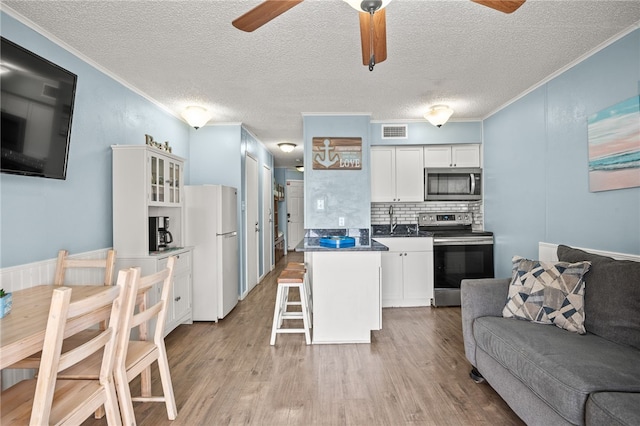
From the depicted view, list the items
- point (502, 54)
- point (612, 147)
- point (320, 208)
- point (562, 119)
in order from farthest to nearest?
point (320, 208)
point (562, 119)
point (502, 54)
point (612, 147)

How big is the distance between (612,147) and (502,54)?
1.05 metres

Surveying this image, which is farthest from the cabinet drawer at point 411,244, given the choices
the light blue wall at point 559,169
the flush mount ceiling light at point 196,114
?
the flush mount ceiling light at point 196,114

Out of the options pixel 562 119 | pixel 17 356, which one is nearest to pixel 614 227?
pixel 562 119

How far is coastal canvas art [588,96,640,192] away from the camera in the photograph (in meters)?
2.30

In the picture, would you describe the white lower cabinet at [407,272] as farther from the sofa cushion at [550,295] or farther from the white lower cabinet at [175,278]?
the white lower cabinet at [175,278]

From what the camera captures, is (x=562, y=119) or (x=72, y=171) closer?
(x=72, y=171)

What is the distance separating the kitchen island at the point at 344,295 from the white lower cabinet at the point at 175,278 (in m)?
1.26

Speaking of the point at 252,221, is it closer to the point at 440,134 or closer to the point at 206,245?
the point at 206,245

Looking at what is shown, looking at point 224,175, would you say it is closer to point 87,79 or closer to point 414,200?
point 87,79

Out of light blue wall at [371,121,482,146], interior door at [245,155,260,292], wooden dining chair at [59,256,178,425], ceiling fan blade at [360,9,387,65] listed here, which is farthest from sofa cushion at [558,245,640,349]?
interior door at [245,155,260,292]

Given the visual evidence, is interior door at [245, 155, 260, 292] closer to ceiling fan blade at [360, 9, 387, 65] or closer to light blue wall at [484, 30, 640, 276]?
light blue wall at [484, 30, 640, 276]

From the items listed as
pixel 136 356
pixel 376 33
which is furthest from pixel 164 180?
pixel 376 33

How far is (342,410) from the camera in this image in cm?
213

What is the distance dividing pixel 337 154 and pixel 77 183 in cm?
265
